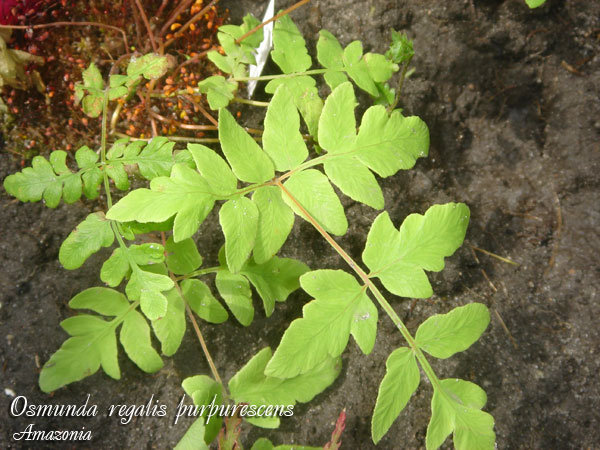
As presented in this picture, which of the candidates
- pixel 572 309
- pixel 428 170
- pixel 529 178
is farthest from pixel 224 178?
pixel 572 309

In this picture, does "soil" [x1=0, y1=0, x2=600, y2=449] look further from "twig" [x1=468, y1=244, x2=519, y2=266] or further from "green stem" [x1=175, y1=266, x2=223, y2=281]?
"green stem" [x1=175, y1=266, x2=223, y2=281]

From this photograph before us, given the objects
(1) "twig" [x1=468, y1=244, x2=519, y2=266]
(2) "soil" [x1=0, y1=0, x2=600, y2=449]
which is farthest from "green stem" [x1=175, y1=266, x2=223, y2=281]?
(1) "twig" [x1=468, y1=244, x2=519, y2=266]

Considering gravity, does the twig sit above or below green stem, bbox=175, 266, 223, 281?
below

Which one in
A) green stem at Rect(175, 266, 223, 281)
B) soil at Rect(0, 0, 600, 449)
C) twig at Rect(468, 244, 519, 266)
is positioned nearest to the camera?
green stem at Rect(175, 266, 223, 281)

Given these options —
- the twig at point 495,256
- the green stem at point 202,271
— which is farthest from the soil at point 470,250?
the green stem at point 202,271

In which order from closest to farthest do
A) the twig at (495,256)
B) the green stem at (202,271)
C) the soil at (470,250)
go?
the green stem at (202,271) → the soil at (470,250) → the twig at (495,256)

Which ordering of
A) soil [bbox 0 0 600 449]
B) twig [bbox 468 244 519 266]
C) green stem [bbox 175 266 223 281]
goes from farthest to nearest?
twig [bbox 468 244 519 266] < soil [bbox 0 0 600 449] < green stem [bbox 175 266 223 281]

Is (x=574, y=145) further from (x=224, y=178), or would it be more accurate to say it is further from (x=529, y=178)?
(x=224, y=178)

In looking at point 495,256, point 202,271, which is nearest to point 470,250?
point 495,256

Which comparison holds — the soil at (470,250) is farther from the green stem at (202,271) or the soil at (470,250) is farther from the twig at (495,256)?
the green stem at (202,271)
